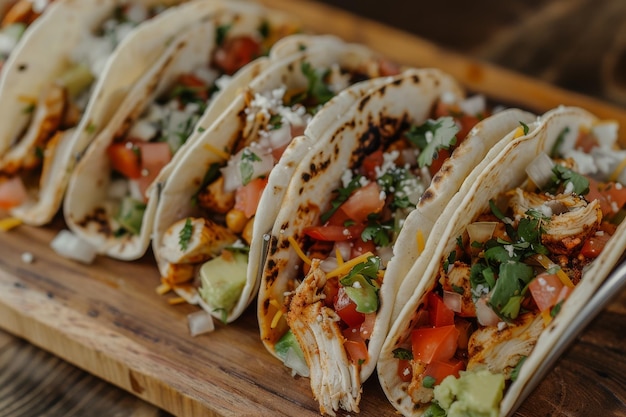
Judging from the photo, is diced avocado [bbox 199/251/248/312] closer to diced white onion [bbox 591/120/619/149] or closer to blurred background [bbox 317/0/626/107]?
diced white onion [bbox 591/120/619/149]

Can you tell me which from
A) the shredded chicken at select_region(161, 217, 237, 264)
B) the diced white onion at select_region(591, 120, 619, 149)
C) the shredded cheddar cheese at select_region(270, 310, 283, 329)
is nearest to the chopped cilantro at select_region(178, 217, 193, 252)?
the shredded chicken at select_region(161, 217, 237, 264)

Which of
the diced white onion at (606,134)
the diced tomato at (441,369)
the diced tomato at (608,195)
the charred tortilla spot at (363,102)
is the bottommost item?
the diced tomato at (441,369)

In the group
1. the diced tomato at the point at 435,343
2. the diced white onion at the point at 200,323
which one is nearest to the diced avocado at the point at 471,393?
the diced tomato at the point at 435,343

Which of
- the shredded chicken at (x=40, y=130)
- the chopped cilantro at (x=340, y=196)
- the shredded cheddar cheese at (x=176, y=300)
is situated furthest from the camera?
the shredded chicken at (x=40, y=130)

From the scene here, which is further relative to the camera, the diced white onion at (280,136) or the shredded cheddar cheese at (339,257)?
the diced white onion at (280,136)

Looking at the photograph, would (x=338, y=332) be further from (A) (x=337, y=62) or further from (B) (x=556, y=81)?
(B) (x=556, y=81)

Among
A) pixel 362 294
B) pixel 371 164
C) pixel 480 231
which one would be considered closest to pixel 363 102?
pixel 371 164

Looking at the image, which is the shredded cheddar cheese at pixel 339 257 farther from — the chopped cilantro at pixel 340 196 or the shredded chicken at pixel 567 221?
the shredded chicken at pixel 567 221
